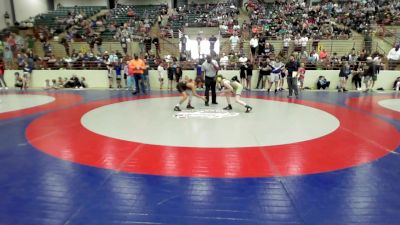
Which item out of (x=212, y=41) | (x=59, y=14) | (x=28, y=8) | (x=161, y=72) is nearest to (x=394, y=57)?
(x=212, y=41)

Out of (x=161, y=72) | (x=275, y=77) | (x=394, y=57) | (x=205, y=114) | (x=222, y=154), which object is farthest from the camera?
(x=161, y=72)

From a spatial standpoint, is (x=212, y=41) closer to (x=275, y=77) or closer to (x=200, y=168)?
(x=275, y=77)

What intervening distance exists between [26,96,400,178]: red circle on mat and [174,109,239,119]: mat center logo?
2.57 metres

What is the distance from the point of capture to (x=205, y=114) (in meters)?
8.50

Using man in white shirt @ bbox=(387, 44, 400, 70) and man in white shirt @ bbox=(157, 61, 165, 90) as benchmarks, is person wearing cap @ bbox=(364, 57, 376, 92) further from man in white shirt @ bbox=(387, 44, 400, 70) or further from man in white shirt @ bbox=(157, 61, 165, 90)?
man in white shirt @ bbox=(157, 61, 165, 90)

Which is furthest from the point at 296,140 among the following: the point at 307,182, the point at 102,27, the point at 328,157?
the point at 102,27

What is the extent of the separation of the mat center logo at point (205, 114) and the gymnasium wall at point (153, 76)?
22.8 ft

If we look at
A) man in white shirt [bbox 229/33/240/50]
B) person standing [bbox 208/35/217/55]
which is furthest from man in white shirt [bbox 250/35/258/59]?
person standing [bbox 208/35/217/55]

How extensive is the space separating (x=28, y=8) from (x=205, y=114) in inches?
961

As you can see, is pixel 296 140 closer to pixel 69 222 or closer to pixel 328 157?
pixel 328 157

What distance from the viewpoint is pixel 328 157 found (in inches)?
203

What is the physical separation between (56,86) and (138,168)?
526 inches

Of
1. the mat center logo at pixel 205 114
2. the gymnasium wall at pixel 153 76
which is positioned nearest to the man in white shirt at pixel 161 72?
the gymnasium wall at pixel 153 76

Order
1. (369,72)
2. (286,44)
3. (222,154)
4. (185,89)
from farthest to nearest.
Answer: (286,44) → (369,72) → (185,89) → (222,154)
